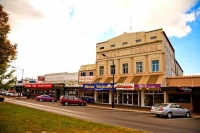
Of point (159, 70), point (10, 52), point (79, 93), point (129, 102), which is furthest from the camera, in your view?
point (79, 93)

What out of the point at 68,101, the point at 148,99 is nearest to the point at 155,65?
the point at 148,99

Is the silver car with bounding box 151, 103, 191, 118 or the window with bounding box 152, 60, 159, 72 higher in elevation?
the window with bounding box 152, 60, 159, 72

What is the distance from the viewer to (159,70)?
2864 cm

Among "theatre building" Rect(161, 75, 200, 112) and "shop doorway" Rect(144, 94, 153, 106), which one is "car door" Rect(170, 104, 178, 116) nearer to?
"theatre building" Rect(161, 75, 200, 112)

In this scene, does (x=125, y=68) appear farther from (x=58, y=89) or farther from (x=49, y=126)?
(x=49, y=126)

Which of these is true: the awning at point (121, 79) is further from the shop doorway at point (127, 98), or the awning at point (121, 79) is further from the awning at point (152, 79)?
the awning at point (152, 79)

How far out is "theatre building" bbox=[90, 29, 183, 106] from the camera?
1104 inches

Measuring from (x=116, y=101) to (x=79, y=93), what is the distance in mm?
10678

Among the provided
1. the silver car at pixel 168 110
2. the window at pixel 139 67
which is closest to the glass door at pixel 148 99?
the window at pixel 139 67

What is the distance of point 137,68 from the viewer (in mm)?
31453

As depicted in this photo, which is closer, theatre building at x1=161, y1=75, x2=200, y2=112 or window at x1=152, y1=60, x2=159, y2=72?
theatre building at x1=161, y1=75, x2=200, y2=112

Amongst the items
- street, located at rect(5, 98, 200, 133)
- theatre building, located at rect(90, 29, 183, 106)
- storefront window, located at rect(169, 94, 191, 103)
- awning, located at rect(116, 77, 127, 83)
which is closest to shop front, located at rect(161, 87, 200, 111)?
storefront window, located at rect(169, 94, 191, 103)

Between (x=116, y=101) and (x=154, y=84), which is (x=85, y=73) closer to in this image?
(x=116, y=101)

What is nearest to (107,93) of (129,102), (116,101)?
(116,101)
